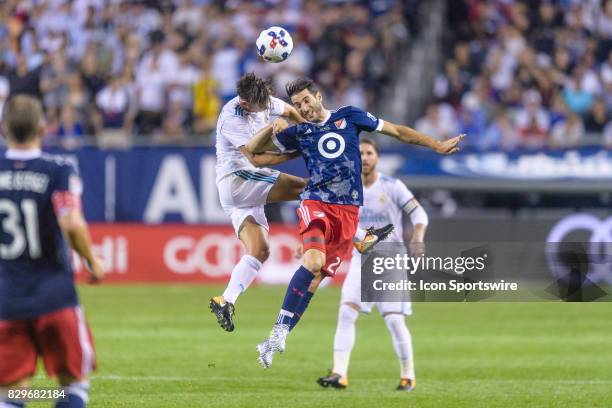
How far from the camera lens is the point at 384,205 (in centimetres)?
1238

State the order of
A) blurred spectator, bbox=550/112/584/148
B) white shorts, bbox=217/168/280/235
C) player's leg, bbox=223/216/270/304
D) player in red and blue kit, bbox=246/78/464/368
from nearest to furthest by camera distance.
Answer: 1. player in red and blue kit, bbox=246/78/464/368
2. player's leg, bbox=223/216/270/304
3. white shorts, bbox=217/168/280/235
4. blurred spectator, bbox=550/112/584/148

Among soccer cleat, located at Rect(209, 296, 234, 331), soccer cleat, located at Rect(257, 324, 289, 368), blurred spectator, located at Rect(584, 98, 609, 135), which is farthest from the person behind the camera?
blurred spectator, located at Rect(584, 98, 609, 135)

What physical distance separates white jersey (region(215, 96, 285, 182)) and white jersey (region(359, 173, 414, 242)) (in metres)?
1.21

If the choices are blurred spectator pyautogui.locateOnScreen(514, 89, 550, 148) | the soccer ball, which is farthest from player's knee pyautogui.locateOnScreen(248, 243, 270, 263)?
blurred spectator pyautogui.locateOnScreen(514, 89, 550, 148)

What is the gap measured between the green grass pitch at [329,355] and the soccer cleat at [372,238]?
4.45 ft

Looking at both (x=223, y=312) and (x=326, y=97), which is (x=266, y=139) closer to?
(x=223, y=312)

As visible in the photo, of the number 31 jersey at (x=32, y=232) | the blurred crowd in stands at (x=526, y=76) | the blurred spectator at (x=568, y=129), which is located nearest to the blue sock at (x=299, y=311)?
the number 31 jersey at (x=32, y=232)

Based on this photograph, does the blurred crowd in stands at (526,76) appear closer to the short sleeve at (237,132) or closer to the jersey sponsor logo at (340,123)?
the short sleeve at (237,132)

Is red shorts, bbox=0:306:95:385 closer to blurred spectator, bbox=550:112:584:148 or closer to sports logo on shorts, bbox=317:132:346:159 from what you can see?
sports logo on shorts, bbox=317:132:346:159

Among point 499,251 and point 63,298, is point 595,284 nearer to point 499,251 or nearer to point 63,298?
point 499,251

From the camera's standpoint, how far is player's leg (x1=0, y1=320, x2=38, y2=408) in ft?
23.7

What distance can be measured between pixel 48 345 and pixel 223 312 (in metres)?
4.10

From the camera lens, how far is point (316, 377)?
1298 centimetres

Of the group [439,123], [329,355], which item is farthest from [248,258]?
[439,123]
